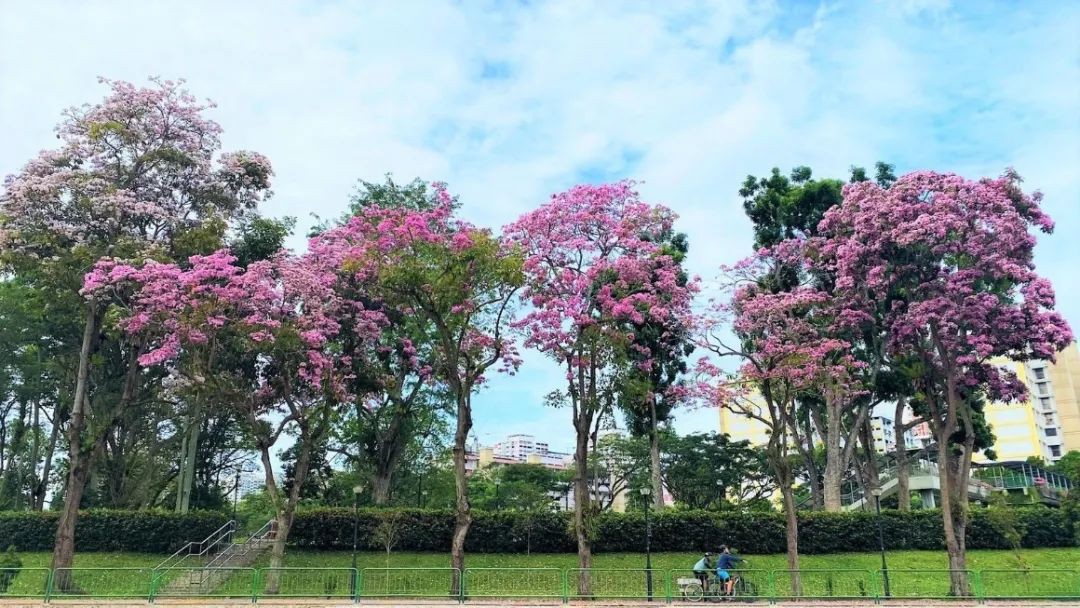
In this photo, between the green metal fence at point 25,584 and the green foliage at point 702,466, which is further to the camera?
the green foliage at point 702,466

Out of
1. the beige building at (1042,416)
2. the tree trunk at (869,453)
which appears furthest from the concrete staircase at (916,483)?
the beige building at (1042,416)

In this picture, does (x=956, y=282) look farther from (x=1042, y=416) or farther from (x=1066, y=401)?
(x=1066, y=401)

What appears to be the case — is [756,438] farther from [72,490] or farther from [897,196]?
[72,490]

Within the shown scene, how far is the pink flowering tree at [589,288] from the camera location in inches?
882

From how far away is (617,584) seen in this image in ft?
61.6

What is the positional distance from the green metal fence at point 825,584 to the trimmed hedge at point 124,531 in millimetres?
22098

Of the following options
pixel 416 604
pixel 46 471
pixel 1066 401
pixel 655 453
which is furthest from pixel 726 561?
pixel 1066 401

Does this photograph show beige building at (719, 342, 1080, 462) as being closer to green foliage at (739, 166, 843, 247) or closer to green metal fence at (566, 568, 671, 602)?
green foliage at (739, 166, 843, 247)

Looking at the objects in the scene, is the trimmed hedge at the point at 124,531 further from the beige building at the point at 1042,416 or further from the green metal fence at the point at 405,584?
the beige building at the point at 1042,416

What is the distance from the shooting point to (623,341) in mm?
22203

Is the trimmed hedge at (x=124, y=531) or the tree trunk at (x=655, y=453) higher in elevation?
the tree trunk at (x=655, y=453)

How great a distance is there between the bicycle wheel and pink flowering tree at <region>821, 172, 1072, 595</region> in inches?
347

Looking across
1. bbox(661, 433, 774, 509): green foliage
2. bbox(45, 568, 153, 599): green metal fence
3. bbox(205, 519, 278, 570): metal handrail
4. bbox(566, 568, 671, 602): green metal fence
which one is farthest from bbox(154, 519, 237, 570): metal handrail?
bbox(661, 433, 774, 509): green foliage

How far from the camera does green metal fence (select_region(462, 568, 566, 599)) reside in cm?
1933
